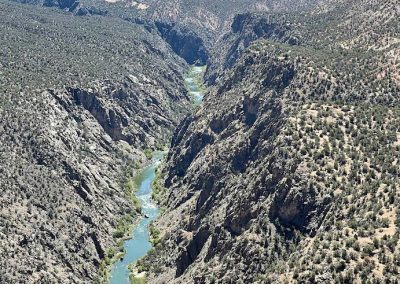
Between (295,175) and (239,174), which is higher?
(295,175)

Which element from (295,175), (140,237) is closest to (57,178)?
(140,237)

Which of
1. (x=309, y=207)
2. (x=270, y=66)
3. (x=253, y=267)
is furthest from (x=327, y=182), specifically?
(x=270, y=66)

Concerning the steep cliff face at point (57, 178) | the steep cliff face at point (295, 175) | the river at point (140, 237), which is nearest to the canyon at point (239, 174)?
the steep cliff face at point (295, 175)

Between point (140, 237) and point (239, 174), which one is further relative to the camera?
point (140, 237)

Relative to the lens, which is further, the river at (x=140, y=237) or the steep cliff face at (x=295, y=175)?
the river at (x=140, y=237)

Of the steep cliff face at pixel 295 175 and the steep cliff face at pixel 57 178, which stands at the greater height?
the steep cliff face at pixel 295 175

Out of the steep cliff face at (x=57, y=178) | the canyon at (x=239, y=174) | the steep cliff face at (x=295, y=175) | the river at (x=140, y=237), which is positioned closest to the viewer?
the steep cliff face at (x=295, y=175)

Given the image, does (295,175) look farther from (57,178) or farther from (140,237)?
(57,178)

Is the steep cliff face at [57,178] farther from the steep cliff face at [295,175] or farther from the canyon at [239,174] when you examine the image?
the steep cliff face at [295,175]

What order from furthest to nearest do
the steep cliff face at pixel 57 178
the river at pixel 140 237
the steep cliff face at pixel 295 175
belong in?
the river at pixel 140 237 < the steep cliff face at pixel 57 178 < the steep cliff face at pixel 295 175
